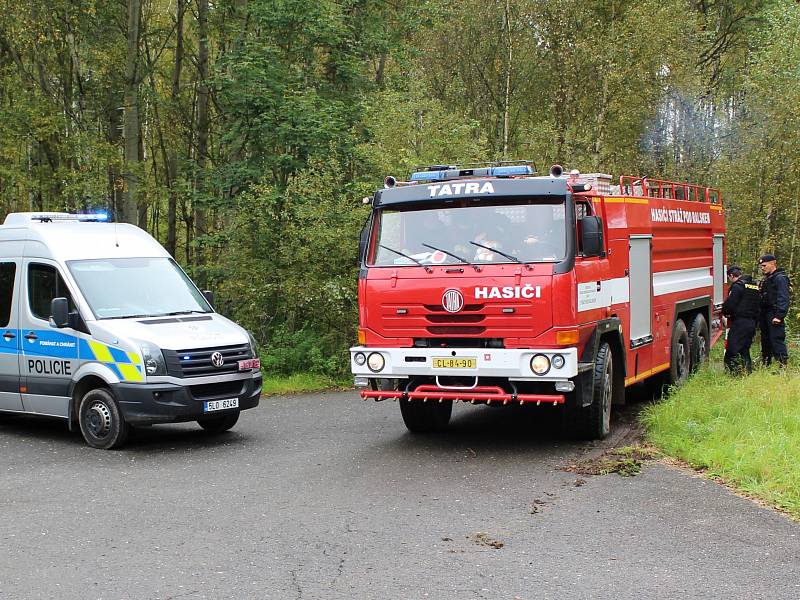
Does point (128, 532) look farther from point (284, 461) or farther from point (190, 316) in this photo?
point (190, 316)

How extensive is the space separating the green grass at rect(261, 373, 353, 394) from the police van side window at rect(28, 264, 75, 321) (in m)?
5.16

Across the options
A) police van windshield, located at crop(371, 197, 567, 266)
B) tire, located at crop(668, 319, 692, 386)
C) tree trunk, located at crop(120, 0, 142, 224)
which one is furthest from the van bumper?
tree trunk, located at crop(120, 0, 142, 224)

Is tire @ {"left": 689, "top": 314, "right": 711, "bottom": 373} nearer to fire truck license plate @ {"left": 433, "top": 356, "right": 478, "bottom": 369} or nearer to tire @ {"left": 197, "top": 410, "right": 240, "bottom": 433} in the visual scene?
fire truck license plate @ {"left": 433, "top": 356, "right": 478, "bottom": 369}

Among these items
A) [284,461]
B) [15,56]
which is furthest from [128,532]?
[15,56]

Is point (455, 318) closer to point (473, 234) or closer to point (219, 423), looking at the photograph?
point (473, 234)

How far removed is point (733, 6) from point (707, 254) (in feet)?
85.1

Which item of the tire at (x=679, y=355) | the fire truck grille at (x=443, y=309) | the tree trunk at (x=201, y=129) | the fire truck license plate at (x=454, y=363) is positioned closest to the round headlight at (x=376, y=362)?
the fire truck license plate at (x=454, y=363)

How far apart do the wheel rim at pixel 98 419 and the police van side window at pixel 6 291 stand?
1.84m

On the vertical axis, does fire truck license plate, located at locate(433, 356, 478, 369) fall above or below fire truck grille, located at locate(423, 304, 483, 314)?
below

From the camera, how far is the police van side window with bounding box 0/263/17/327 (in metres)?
11.3

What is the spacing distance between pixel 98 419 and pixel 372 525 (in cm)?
455

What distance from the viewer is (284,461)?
9.62 m

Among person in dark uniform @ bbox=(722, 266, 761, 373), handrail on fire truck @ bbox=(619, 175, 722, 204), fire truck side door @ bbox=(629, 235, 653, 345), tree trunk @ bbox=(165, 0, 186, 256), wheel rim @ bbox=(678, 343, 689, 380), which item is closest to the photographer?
fire truck side door @ bbox=(629, 235, 653, 345)

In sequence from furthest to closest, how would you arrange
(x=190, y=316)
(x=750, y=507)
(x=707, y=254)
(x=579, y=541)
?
(x=707, y=254), (x=190, y=316), (x=750, y=507), (x=579, y=541)
